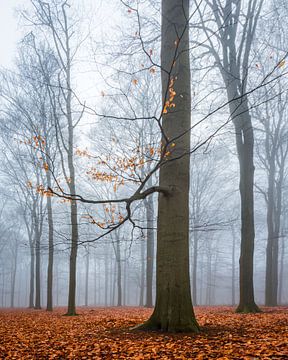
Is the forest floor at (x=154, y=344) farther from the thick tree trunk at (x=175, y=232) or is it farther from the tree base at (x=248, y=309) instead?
the tree base at (x=248, y=309)

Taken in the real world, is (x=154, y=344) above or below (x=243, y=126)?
below

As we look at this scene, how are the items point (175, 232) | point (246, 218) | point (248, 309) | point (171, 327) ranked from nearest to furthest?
1. point (171, 327)
2. point (175, 232)
3. point (248, 309)
4. point (246, 218)

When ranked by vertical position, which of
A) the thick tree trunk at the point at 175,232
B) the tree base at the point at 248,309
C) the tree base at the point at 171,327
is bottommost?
the tree base at the point at 248,309

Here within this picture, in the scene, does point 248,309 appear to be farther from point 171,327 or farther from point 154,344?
point 154,344

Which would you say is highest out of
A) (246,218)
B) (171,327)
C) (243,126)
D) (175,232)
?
(243,126)

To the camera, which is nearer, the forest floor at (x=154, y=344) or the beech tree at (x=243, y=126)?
the forest floor at (x=154, y=344)

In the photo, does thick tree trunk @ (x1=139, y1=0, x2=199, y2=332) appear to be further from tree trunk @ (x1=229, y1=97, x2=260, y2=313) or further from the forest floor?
tree trunk @ (x1=229, y1=97, x2=260, y2=313)

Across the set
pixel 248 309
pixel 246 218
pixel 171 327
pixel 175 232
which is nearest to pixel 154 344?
pixel 171 327

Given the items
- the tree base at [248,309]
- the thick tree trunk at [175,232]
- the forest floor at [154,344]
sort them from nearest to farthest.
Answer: the forest floor at [154,344]
the thick tree trunk at [175,232]
the tree base at [248,309]

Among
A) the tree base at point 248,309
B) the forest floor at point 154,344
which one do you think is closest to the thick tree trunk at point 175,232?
the forest floor at point 154,344

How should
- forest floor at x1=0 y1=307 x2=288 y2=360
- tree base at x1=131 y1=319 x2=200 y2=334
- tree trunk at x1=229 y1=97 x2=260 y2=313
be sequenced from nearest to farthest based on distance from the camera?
forest floor at x1=0 y1=307 x2=288 y2=360
tree base at x1=131 y1=319 x2=200 y2=334
tree trunk at x1=229 y1=97 x2=260 y2=313

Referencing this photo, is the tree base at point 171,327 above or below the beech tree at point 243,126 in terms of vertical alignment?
below

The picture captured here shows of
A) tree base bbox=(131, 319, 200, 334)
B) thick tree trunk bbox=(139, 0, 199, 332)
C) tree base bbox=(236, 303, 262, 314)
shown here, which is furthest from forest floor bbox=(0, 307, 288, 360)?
tree base bbox=(236, 303, 262, 314)

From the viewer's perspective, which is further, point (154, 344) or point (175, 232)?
point (175, 232)
